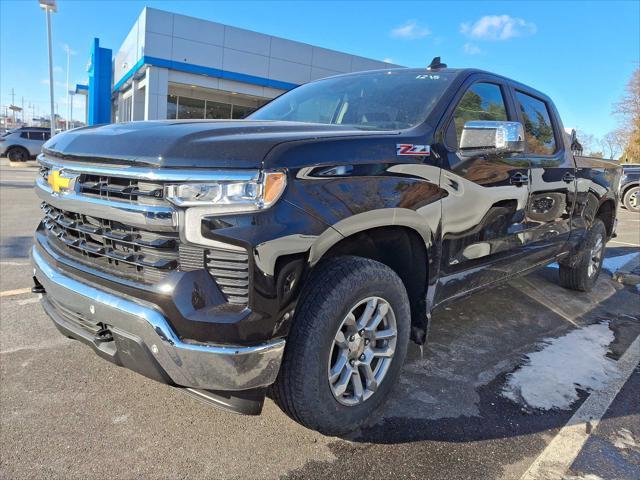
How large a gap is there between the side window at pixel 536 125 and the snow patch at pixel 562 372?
1.55m

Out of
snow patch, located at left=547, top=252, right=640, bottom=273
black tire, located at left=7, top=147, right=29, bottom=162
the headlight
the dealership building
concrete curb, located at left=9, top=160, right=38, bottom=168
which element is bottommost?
concrete curb, located at left=9, top=160, right=38, bottom=168

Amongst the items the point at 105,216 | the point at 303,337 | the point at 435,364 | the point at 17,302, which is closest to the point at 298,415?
the point at 303,337

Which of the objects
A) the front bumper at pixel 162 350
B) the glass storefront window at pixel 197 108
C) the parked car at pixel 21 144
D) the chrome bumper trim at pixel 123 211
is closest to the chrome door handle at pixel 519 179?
the front bumper at pixel 162 350

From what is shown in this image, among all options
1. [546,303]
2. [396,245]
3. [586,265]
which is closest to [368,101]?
[396,245]

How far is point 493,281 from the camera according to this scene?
139 inches

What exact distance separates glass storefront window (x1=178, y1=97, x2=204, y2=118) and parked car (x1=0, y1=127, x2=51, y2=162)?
6341 mm

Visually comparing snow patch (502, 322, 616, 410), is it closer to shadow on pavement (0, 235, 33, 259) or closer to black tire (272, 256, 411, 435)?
black tire (272, 256, 411, 435)

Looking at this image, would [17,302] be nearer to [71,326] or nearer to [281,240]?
[71,326]

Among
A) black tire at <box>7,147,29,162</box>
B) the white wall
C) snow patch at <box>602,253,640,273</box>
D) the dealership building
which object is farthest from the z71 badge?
black tire at <box>7,147,29,162</box>

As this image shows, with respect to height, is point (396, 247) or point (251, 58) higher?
point (251, 58)

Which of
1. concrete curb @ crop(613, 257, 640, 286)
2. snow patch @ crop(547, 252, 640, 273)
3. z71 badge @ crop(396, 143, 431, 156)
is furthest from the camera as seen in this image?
snow patch @ crop(547, 252, 640, 273)

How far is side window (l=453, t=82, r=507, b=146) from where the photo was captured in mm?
2992

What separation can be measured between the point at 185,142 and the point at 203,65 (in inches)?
831

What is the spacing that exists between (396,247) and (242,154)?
3.63 feet
